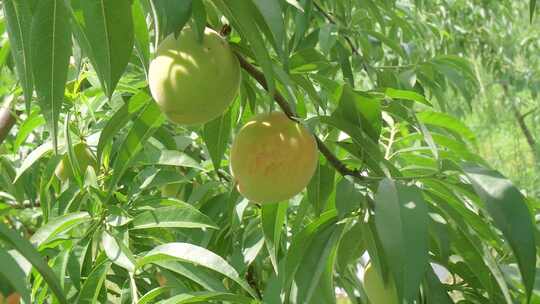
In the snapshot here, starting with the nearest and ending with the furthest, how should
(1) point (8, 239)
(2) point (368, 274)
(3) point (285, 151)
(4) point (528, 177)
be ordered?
(1) point (8, 239) < (3) point (285, 151) < (2) point (368, 274) < (4) point (528, 177)

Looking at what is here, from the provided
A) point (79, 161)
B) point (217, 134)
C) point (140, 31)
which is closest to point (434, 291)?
point (217, 134)

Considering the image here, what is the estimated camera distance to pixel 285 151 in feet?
2.24

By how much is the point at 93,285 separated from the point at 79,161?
0.28 m

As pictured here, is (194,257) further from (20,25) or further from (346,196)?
(20,25)

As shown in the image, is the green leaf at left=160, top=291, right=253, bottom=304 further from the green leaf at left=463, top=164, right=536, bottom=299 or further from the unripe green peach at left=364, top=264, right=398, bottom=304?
the green leaf at left=463, top=164, right=536, bottom=299

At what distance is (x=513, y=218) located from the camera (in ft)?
1.84

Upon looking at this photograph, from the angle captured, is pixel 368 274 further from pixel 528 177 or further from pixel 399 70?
pixel 528 177

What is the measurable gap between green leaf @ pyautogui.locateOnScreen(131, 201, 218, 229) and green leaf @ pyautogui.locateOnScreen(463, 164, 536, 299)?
36cm

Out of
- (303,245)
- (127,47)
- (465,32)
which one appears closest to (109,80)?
(127,47)

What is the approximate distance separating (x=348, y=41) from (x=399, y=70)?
13cm

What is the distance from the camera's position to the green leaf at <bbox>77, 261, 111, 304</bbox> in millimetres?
763

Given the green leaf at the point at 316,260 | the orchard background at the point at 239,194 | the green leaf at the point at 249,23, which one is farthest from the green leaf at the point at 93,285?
the green leaf at the point at 249,23

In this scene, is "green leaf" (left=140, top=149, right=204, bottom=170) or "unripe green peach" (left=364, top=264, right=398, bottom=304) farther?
"green leaf" (left=140, top=149, right=204, bottom=170)

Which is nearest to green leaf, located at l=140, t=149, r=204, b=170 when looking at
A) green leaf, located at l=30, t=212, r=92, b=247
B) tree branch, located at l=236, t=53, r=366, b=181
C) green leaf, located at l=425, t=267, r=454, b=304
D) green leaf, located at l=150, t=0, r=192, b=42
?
green leaf, located at l=30, t=212, r=92, b=247
